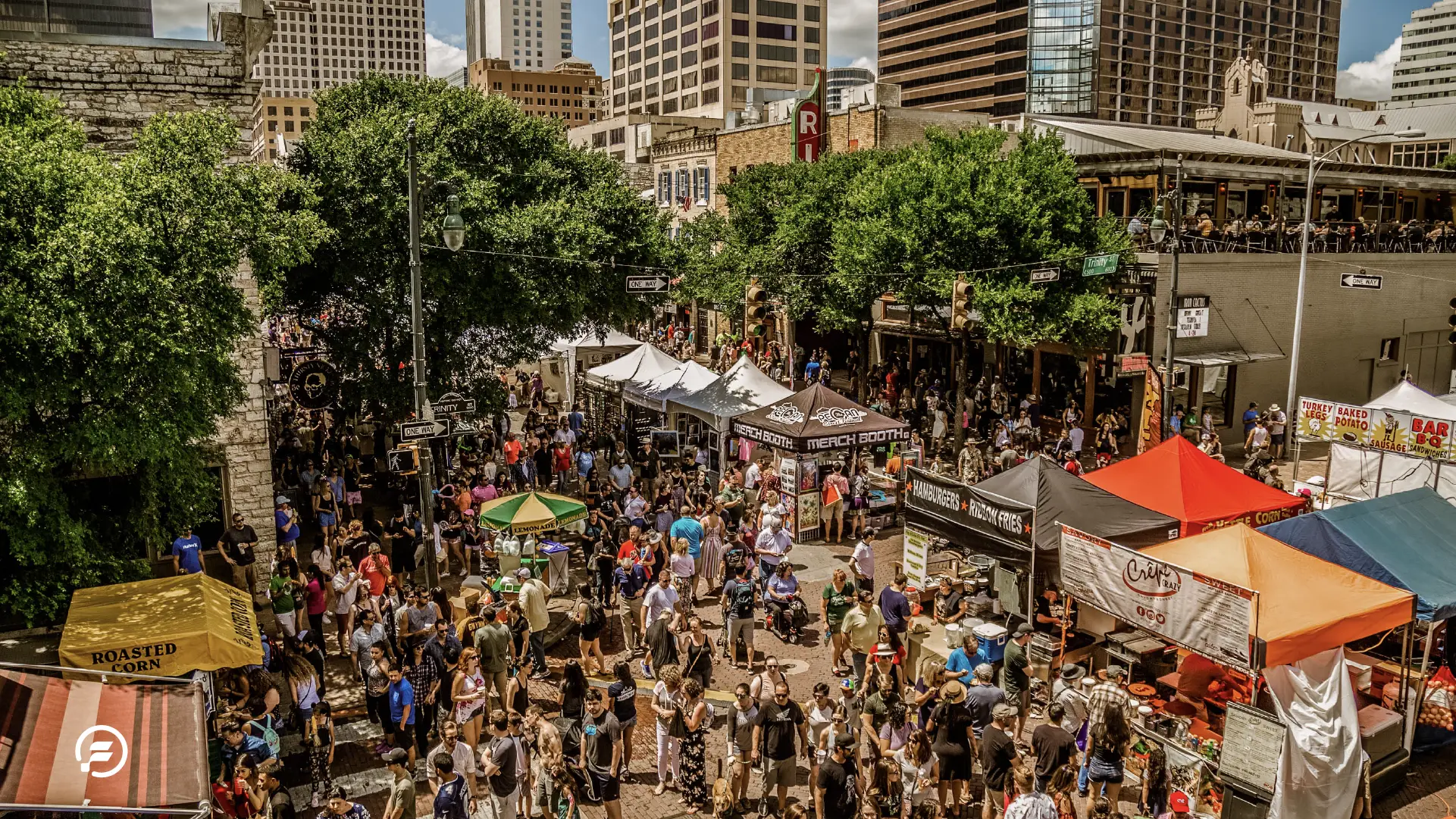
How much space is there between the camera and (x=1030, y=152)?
27141mm

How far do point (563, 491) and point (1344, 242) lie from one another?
2613 centimetres

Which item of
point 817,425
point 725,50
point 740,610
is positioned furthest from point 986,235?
point 725,50

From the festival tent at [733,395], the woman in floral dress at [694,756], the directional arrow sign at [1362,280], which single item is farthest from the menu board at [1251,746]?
the directional arrow sign at [1362,280]

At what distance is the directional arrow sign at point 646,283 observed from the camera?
21.1 metres

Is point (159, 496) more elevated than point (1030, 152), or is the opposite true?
point (1030, 152)

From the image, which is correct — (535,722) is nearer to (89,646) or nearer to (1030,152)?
(89,646)

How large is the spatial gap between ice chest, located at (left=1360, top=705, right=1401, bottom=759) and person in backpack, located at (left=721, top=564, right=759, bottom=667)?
7058 mm

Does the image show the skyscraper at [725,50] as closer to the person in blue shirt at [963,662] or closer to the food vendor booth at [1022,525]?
the food vendor booth at [1022,525]

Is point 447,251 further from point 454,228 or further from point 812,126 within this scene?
point 812,126

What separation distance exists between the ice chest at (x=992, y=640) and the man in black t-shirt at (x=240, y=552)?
423 inches

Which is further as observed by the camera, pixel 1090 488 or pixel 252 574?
pixel 252 574

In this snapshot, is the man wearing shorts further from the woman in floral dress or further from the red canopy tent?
the red canopy tent

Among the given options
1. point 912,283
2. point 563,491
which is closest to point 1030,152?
point 912,283

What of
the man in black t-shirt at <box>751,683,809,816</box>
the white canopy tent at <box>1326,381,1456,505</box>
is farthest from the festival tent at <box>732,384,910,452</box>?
the man in black t-shirt at <box>751,683,809,816</box>
